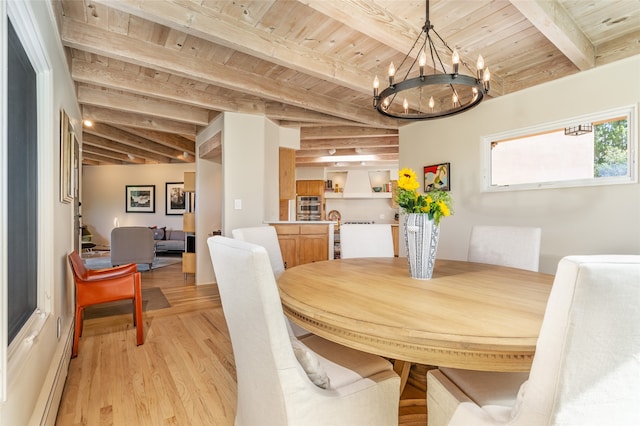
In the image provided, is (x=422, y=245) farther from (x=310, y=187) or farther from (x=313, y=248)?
(x=310, y=187)

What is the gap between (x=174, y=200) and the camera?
857 cm

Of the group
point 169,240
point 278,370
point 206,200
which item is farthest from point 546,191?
point 169,240

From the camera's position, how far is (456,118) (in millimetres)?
3750

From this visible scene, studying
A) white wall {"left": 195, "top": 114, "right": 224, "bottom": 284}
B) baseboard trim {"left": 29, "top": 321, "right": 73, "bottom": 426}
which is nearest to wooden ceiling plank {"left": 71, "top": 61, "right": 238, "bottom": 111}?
white wall {"left": 195, "top": 114, "right": 224, "bottom": 284}

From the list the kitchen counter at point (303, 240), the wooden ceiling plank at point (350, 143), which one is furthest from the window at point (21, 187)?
the wooden ceiling plank at point (350, 143)

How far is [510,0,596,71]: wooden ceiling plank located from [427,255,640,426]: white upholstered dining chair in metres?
1.89

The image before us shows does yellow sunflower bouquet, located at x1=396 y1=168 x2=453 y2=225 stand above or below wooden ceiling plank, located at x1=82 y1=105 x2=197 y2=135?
below

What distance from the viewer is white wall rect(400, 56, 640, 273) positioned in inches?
97.9

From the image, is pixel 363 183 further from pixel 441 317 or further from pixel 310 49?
pixel 441 317

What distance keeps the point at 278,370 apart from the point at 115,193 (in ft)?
32.1

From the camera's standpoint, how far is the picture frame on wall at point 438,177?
3.84m

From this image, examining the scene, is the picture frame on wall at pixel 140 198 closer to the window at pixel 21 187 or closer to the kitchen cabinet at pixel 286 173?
the kitchen cabinet at pixel 286 173

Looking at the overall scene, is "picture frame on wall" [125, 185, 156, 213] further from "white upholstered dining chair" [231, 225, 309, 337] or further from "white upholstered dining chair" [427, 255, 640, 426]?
"white upholstered dining chair" [427, 255, 640, 426]

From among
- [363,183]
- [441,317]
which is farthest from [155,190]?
[441,317]
